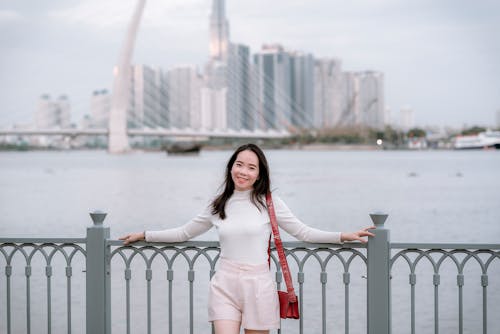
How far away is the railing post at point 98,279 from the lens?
498 cm

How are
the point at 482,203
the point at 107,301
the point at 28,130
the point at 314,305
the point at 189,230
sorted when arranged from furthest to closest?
the point at 28,130 < the point at 482,203 < the point at 314,305 < the point at 107,301 < the point at 189,230

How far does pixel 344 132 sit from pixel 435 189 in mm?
95115

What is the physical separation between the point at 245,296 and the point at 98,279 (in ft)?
4.33

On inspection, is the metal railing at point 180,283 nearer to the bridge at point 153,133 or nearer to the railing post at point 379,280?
the railing post at point 379,280

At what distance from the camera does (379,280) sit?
481 centimetres

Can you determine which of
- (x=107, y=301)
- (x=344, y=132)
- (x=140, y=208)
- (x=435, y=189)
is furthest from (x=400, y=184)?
(x=344, y=132)

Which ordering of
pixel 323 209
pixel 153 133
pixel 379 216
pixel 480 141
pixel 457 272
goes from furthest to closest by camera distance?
pixel 480 141, pixel 153 133, pixel 323 209, pixel 457 272, pixel 379 216

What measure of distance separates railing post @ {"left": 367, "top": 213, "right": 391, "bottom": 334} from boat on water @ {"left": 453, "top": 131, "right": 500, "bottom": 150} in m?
166

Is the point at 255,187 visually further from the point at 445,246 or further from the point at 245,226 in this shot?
the point at 445,246

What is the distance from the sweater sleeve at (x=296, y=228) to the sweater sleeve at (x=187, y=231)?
15.1 inches

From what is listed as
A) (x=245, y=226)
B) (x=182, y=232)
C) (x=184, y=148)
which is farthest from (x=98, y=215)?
(x=184, y=148)

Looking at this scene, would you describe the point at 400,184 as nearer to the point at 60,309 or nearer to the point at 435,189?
the point at 435,189

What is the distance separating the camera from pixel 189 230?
4.52 meters

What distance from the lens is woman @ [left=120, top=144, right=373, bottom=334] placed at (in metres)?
4.11
